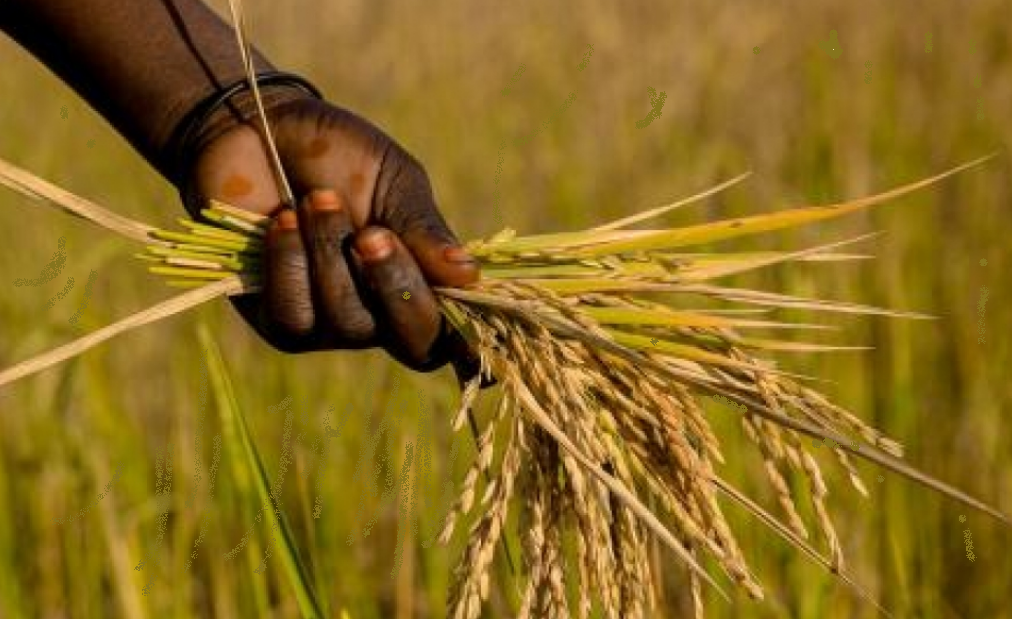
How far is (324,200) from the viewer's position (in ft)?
4.37

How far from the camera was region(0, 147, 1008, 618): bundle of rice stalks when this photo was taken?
1110 mm

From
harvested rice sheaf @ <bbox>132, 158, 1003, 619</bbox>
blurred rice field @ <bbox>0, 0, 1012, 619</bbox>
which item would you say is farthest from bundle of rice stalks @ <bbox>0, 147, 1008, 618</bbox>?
blurred rice field @ <bbox>0, 0, 1012, 619</bbox>

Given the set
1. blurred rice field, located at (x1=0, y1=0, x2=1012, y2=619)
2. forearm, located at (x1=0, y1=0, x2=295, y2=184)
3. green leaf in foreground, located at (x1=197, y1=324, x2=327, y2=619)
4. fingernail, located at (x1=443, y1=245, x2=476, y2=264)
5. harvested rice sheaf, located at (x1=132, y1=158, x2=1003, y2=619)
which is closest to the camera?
harvested rice sheaf, located at (x1=132, y1=158, x2=1003, y2=619)

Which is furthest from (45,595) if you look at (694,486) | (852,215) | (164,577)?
(852,215)

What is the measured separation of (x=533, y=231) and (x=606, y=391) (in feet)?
8.98

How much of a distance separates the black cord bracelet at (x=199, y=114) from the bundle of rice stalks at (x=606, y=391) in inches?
7.0

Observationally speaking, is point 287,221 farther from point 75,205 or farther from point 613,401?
point 613,401

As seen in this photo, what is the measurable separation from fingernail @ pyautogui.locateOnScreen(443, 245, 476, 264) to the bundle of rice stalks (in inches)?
0.9

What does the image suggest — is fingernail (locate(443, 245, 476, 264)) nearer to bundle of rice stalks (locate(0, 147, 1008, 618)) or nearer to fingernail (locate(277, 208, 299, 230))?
bundle of rice stalks (locate(0, 147, 1008, 618))

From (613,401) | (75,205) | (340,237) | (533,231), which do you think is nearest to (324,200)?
(340,237)

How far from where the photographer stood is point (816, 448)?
2238 millimetres

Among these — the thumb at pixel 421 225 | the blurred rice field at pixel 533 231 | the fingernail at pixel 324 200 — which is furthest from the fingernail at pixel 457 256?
the blurred rice field at pixel 533 231

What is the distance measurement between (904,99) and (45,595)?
250 cm

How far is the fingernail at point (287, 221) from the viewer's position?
1.32 metres
